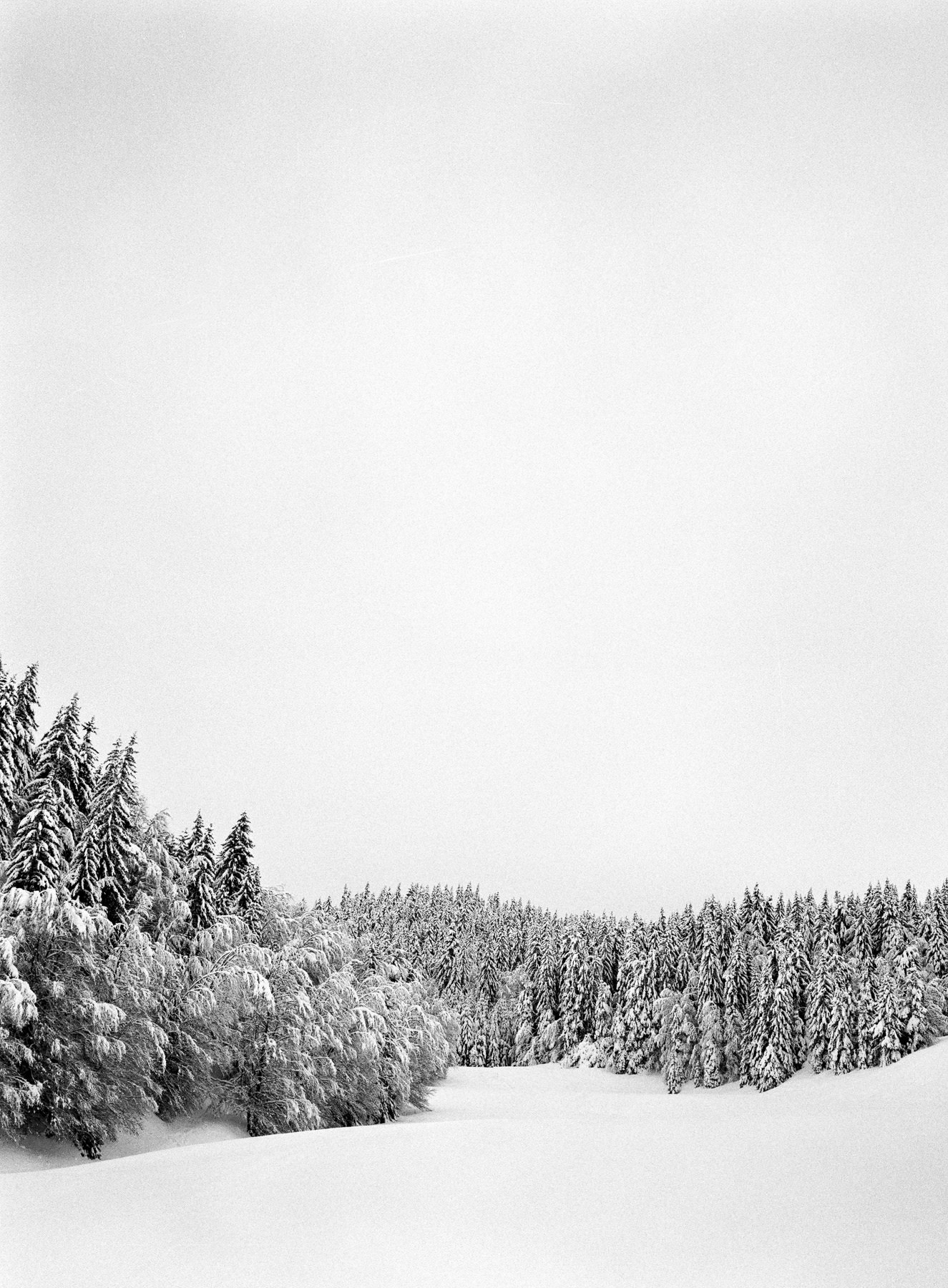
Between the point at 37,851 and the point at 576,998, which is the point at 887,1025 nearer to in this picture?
the point at 576,998

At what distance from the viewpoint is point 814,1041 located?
66.5 m

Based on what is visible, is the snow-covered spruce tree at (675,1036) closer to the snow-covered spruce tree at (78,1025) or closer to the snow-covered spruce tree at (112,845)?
the snow-covered spruce tree at (112,845)

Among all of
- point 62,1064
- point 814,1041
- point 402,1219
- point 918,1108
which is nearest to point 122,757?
point 62,1064

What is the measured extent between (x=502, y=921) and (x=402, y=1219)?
13748 cm

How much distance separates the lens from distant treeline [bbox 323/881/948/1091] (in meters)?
64.8

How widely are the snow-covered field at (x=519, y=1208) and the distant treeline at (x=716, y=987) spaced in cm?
2792

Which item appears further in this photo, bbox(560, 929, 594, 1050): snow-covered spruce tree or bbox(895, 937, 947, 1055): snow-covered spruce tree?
bbox(560, 929, 594, 1050): snow-covered spruce tree

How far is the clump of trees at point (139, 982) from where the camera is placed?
20.8m

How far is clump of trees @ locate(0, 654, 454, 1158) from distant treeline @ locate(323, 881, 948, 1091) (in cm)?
910

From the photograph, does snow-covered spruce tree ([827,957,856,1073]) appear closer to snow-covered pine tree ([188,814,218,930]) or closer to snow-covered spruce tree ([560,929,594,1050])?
snow-covered spruce tree ([560,929,594,1050])

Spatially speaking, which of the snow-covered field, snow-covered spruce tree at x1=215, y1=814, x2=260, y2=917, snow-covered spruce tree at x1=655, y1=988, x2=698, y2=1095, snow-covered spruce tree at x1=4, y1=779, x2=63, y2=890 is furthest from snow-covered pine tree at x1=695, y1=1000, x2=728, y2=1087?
snow-covered spruce tree at x1=4, y1=779, x2=63, y2=890

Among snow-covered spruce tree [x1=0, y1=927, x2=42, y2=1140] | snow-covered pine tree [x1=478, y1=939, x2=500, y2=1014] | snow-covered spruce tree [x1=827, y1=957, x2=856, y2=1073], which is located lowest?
snow-covered pine tree [x1=478, y1=939, x2=500, y2=1014]

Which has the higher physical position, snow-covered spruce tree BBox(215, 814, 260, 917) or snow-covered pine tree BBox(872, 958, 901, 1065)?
snow-covered spruce tree BBox(215, 814, 260, 917)

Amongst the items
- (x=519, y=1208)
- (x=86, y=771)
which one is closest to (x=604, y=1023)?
(x=86, y=771)
